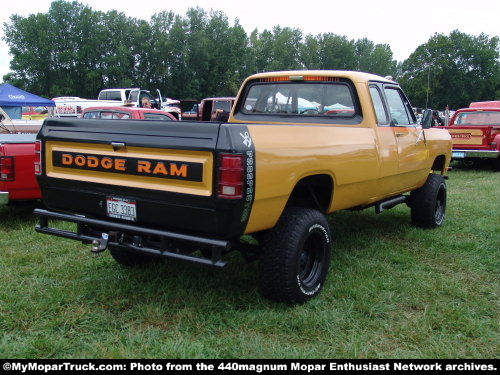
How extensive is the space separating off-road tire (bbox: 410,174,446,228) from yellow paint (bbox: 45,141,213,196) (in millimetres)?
→ 3863

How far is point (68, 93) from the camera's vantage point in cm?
5025

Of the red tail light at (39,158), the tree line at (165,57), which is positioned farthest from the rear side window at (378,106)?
the tree line at (165,57)

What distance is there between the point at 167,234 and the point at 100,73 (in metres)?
53.8

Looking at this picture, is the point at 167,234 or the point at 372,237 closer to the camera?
the point at 167,234

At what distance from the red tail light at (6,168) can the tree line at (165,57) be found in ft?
157

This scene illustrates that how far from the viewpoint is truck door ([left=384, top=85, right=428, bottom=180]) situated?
5031 mm

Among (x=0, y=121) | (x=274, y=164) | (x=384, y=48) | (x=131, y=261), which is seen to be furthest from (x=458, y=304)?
(x=384, y=48)

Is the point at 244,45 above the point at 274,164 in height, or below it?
above

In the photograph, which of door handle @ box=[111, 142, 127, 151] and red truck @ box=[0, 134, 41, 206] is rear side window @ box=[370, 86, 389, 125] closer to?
door handle @ box=[111, 142, 127, 151]

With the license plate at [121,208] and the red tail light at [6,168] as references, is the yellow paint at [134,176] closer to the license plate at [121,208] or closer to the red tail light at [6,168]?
the license plate at [121,208]

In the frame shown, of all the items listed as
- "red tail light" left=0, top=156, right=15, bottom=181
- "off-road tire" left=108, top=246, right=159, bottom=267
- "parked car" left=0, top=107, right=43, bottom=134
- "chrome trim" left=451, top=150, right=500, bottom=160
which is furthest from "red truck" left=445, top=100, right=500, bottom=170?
"red tail light" left=0, top=156, right=15, bottom=181

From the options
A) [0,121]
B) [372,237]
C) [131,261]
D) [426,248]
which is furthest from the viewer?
[0,121]

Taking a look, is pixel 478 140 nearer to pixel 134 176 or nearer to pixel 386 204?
pixel 386 204

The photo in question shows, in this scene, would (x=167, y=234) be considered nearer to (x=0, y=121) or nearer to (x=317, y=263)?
(x=317, y=263)
